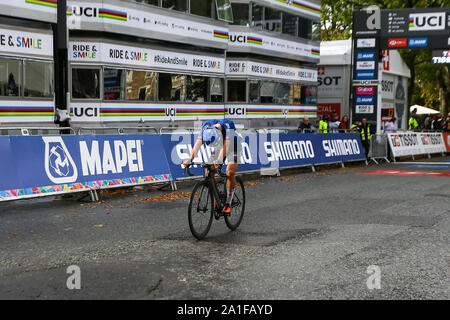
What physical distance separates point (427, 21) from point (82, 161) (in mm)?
18091

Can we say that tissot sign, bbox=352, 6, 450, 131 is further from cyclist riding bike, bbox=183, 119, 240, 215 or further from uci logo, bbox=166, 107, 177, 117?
cyclist riding bike, bbox=183, 119, 240, 215

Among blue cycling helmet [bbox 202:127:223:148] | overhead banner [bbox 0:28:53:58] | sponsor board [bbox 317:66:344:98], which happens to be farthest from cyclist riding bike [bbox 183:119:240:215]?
sponsor board [bbox 317:66:344:98]

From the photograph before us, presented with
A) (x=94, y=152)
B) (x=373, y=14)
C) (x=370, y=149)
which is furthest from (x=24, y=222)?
(x=373, y=14)

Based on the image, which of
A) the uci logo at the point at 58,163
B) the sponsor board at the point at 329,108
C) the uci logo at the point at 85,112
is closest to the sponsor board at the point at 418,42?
the sponsor board at the point at 329,108

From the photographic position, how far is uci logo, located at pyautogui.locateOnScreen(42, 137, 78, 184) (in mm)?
10641

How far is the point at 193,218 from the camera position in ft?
25.5

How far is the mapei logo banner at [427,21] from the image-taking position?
24.4 m

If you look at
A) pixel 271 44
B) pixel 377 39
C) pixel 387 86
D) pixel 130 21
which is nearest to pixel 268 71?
pixel 271 44

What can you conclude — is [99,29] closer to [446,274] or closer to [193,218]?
[193,218]

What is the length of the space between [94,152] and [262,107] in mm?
11716

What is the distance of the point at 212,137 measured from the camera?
801 centimetres

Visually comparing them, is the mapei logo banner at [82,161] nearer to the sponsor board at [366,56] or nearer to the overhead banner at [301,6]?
the overhead banner at [301,6]

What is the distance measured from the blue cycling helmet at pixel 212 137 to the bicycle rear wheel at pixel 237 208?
782mm

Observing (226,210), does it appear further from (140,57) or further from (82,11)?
(140,57)
